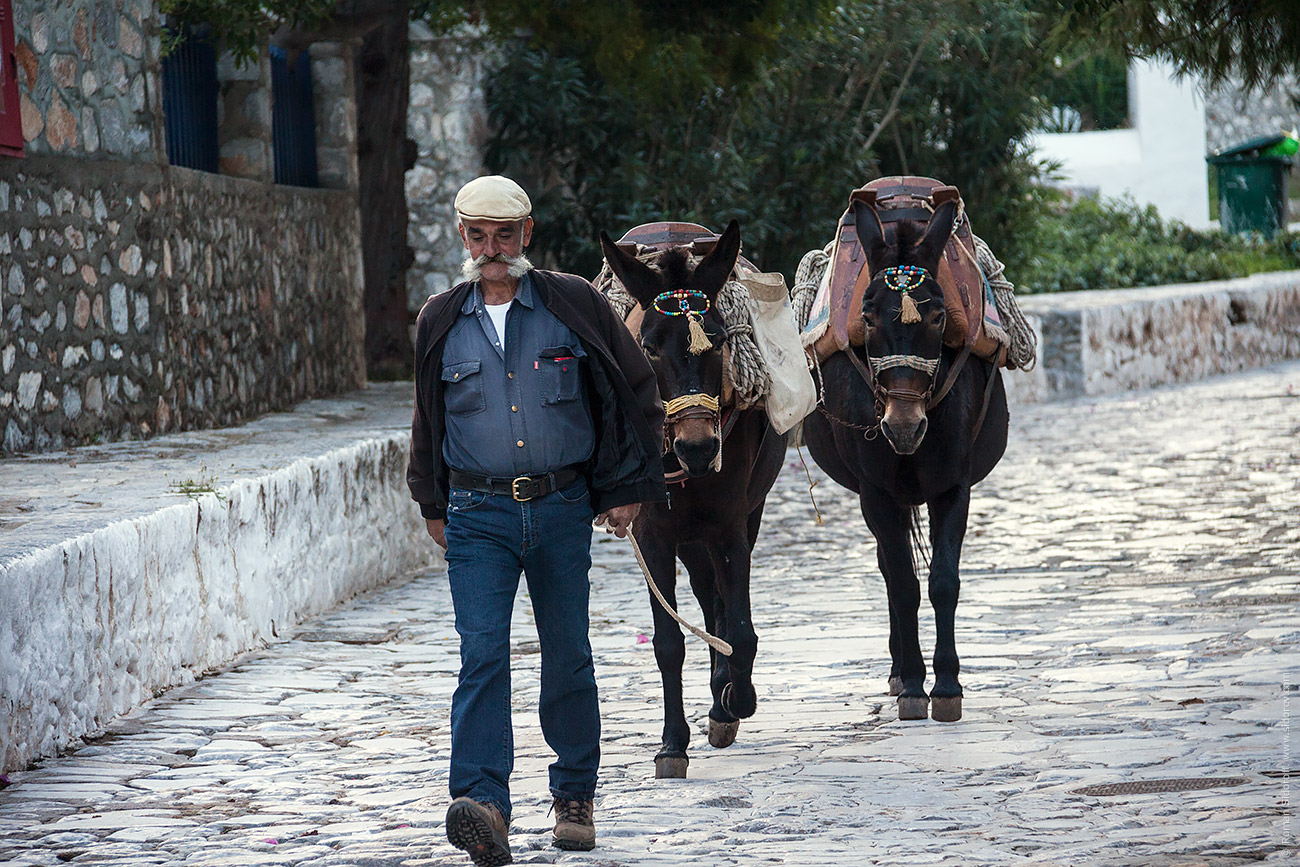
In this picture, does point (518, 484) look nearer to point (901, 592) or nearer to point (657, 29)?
point (901, 592)

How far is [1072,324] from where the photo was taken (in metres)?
19.3

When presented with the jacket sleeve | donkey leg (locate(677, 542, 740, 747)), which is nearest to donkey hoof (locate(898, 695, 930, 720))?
donkey leg (locate(677, 542, 740, 747))

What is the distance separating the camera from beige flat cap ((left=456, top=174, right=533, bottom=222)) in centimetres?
483

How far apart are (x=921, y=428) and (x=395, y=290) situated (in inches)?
416

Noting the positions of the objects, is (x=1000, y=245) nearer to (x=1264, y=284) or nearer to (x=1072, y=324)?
(x=1072, y=324)

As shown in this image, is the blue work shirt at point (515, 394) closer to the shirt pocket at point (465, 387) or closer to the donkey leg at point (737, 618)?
the shirt pocket at point (465, 387)

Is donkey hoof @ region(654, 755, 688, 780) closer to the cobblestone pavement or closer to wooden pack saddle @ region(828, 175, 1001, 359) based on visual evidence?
the cobblestone pavement

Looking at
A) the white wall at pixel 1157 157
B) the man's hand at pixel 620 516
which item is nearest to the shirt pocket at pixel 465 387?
the man's hand at pixel 620 516

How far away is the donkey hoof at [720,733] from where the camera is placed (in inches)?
241

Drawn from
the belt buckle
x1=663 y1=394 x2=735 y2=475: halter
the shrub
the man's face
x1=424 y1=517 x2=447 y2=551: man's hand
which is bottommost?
x1=424 y1=517 x2=447 y2=551: man's hand

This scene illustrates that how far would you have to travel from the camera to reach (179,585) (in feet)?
23.7

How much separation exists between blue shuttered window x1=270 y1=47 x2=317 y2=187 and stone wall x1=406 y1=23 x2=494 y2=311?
2426 mm

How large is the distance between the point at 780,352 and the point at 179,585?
285 centimetres

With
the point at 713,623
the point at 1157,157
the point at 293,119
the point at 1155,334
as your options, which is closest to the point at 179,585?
the point at 713,623
